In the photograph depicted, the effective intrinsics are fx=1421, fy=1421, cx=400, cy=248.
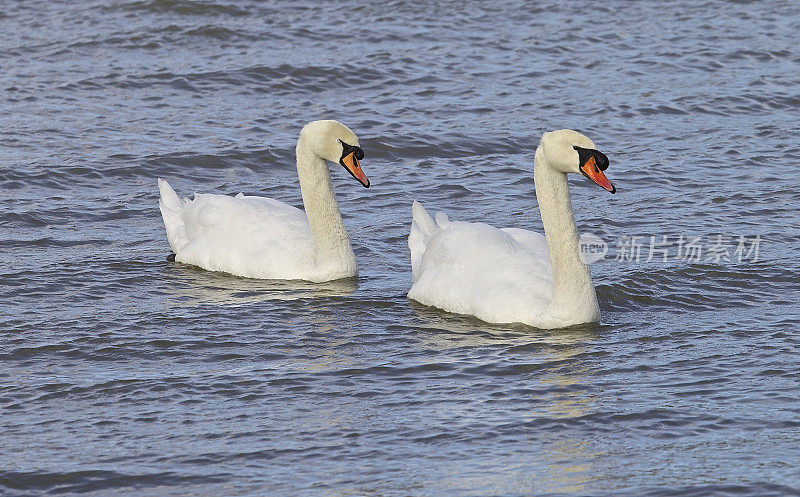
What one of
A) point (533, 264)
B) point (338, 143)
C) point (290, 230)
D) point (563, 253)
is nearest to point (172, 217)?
point (290, 230)

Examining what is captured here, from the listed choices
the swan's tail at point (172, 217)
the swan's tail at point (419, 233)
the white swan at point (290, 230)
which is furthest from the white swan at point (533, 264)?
the swan's tail at point (172, 217)

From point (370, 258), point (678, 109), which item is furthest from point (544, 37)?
point (370, 258)

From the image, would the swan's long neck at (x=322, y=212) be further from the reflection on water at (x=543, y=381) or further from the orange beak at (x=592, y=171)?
the orange beak at (x=592, y=171)

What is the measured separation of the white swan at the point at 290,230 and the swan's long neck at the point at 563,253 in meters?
1.66

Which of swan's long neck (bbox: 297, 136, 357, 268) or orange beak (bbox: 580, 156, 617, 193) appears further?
swan's long neck (bbox: 297, 136, 357, 268)

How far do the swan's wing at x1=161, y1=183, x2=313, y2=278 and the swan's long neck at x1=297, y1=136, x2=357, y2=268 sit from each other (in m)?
0.16

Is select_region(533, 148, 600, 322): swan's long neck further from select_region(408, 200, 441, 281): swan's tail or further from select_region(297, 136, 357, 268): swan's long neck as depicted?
select_region(297, 136, 357, 268): swan's long neck

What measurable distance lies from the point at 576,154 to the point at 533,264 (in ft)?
3.78

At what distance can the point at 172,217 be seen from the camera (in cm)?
1158

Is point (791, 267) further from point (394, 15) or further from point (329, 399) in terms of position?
point (394, 15)

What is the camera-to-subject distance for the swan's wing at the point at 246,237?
35.4ft

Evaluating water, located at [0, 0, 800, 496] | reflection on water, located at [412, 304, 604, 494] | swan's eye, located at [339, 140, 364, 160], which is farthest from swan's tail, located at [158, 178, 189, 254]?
reflection on water, located at [412, 304, 604, 494]

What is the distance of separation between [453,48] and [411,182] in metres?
5.52

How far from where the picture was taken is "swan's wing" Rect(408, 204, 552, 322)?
371 inches
